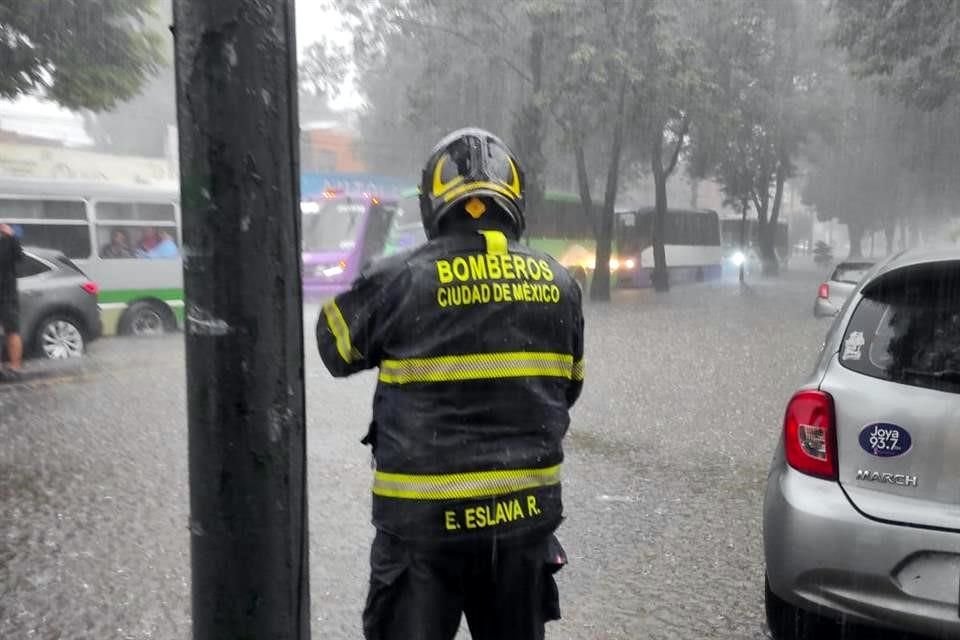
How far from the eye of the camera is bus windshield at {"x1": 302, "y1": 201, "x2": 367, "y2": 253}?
21.1 meters

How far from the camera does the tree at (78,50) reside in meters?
13.5

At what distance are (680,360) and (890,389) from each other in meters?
10.2

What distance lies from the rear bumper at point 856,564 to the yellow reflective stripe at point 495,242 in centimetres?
186

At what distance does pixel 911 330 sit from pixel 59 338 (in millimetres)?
11350

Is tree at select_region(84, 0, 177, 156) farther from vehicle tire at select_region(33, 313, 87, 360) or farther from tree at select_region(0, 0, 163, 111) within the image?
vehicle tire at select_region(33, 313, 87, 360)

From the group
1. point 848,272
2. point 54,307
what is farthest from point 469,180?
point 848,272

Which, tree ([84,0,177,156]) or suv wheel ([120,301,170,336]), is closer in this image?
suv wheel ([120,301,170,336])

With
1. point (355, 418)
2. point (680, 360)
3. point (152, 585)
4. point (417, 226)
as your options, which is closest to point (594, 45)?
point (417, 226)

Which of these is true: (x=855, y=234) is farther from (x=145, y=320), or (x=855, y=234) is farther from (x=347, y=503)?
(x=347, y=503)

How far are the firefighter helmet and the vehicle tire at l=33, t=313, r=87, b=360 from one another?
11.3m

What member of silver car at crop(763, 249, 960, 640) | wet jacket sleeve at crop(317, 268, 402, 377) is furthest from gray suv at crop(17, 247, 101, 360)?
wet jacket sleeve at crop(317, 268, 402, 377)

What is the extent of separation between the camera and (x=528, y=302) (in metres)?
2.26

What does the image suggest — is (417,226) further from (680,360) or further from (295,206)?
(295,206)

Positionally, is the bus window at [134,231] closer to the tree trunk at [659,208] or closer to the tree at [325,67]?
the tree at [325,67]
